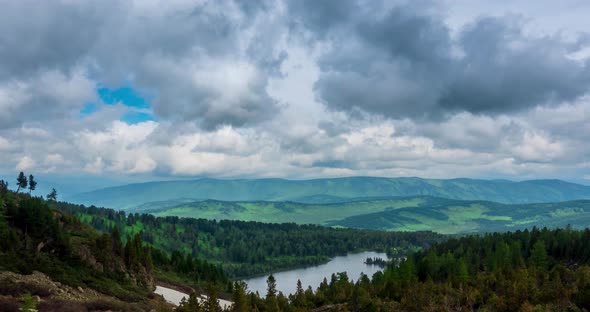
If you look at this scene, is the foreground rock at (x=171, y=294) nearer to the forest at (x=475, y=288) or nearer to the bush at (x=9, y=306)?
the forest at (x=475, y=288)

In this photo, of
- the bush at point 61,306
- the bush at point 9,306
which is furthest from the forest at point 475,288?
the bush at point 9,306

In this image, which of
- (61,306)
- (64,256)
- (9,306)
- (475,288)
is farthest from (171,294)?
(475,288)

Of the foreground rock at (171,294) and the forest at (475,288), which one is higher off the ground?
the forest at (475,288)

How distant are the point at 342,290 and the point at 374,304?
27.5 meters

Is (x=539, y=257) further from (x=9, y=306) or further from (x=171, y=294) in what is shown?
(x=9, y=306)

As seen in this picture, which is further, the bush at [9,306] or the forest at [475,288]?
the forest at [475,288]

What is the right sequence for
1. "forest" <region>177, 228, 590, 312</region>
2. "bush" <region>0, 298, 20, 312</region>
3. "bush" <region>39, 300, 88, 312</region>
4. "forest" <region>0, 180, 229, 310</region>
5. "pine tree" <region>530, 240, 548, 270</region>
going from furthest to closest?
"pine tree" <region>530, 240, 548, 270</region>
"forest" <region>177, 228, 590, 312</region>
"forest" <region>0, 180, 229, 310</region>
"bush" <region>39, 300, 88, 312</region>
"bush" <region>0, 298, 20, 312</region>

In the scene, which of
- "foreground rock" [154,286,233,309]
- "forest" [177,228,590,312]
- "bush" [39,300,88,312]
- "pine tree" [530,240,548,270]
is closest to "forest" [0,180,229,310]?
"foreground rock" [154,286,233,309]

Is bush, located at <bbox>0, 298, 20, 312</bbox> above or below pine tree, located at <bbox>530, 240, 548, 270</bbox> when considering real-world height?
above

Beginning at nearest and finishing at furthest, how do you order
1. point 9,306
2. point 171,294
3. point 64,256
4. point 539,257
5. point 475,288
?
point 9,306
point 64,256
point 475,288
point 171,294
point 539,257

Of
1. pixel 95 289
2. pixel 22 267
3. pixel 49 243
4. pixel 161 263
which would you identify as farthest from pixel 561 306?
pixel 161 263

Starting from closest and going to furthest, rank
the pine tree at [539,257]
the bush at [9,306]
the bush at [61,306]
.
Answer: the bush at [9,306], the bush at [61,306], the pine tree at [539,257]

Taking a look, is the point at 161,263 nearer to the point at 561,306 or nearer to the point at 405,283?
the point at 405,283

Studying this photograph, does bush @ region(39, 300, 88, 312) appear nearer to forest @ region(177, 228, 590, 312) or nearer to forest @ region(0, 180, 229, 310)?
forest @ region(0, 180, 229, 310)
